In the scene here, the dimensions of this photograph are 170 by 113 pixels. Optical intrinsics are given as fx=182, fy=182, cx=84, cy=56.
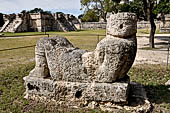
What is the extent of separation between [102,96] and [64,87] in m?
0.77

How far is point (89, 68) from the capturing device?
3.42 m

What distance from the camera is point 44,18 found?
28078 millimetres

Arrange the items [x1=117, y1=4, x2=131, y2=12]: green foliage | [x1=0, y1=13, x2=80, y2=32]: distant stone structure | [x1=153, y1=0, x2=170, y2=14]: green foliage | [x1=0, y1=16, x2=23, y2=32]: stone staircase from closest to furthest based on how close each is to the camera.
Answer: [x1=153, y1=0, x2=170, y2=14]: green foliage → [x1=117, y1=4, x2=131, y2=12]: green foliage → [x1=0, y1=16, x2=23, y2=32]: stone staircase → [x1=0, y1=13, x2=80, y2=32]: distant stone structure

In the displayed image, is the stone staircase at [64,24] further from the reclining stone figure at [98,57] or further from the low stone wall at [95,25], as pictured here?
the reclining stone figure at [98,57]

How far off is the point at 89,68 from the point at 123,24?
1.01m

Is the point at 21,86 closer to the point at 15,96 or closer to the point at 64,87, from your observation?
the point at 15,96

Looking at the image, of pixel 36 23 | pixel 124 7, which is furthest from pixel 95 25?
pixel 124 7

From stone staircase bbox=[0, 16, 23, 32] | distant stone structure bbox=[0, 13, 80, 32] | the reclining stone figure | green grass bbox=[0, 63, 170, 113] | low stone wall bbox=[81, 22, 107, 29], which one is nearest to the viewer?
the reclining stone figure

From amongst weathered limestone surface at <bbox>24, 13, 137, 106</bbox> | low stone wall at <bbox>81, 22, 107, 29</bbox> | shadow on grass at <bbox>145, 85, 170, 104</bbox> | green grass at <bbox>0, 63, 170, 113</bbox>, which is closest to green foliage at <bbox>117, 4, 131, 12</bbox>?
green grass at <bbox>0, 63, 170, 113</bbox>

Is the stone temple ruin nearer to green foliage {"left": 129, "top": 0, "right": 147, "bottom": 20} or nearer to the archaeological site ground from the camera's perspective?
the archaeological site ground

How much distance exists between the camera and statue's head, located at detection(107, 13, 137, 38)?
3215 millimetres

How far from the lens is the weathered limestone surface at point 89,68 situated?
3230 mm

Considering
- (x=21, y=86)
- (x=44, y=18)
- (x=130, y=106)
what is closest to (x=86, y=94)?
(x=130, y=106)

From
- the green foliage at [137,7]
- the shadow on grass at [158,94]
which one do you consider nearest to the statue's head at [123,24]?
the shadow on grass at [158,94]
